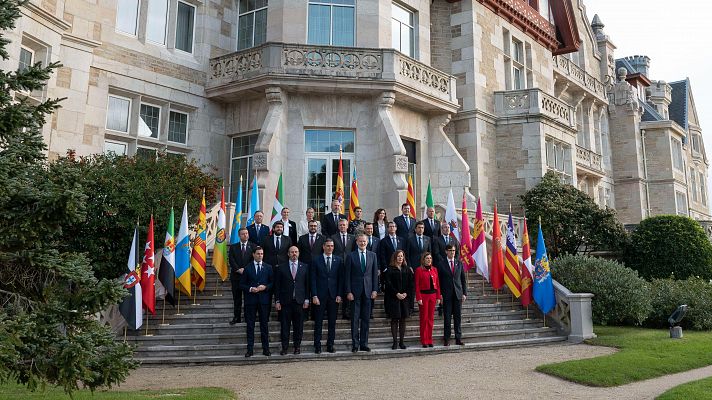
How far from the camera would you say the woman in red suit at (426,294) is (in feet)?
34.3

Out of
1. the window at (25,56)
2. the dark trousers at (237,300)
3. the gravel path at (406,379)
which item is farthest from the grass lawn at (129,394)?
the window at (25,56)

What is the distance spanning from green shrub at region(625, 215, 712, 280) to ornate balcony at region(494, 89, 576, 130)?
5.86 meters

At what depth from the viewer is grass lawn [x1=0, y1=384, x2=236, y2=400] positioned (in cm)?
639

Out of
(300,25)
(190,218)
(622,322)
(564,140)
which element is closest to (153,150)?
(190,218)

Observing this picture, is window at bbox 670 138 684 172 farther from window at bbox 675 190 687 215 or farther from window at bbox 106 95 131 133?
window at bbox 106 95 131 133

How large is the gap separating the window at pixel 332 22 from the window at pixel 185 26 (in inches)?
162

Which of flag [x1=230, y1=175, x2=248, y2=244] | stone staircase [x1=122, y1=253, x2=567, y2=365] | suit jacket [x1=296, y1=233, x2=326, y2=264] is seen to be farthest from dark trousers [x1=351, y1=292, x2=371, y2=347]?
flag [x1=230, y1=175, x2=248, y2=244]

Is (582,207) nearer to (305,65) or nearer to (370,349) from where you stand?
(305,65)

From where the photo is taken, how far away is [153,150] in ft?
57.4

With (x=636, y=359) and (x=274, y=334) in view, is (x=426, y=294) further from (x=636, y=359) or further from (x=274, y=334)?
(x=636, y=359)

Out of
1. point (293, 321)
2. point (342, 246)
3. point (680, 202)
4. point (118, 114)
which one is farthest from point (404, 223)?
point (680, 202)

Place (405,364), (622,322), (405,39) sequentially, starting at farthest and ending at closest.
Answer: (405,39)
(622,322)
(405,364)

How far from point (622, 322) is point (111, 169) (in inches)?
519

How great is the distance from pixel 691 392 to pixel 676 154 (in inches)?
1492
